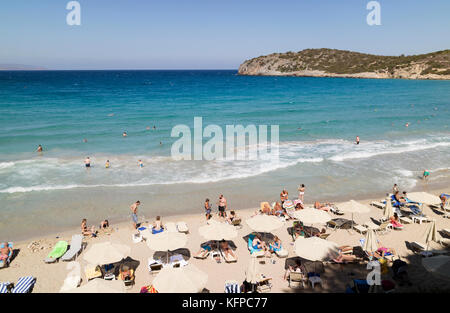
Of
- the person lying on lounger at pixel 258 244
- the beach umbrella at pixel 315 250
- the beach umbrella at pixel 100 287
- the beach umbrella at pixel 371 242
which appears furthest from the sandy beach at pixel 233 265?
the beach umbrella at pixel 100 287

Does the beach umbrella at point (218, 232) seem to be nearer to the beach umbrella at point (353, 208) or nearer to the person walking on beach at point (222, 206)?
the person walking on beach at point (222, 206)

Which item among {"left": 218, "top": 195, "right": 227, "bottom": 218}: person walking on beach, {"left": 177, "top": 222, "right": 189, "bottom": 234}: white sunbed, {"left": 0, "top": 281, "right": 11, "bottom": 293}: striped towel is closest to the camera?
{"left": 0, "top": 281, "right": 11, "bottom": 293}: striped towel

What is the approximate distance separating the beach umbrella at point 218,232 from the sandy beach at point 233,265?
0.98m

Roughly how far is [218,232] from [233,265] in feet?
4.22

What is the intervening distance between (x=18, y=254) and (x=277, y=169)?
51.6ft

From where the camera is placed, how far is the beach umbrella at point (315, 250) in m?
9.31

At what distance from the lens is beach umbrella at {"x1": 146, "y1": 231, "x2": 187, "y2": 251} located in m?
9.88

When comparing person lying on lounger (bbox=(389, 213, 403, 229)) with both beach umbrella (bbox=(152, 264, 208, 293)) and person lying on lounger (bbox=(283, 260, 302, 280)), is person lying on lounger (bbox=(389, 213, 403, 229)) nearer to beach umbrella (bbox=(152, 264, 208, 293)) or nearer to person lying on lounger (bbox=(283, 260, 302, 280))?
person lying on lounger (bbox=(283, 260, 302, 280))

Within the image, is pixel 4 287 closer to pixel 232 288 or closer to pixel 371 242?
pixel 232 288

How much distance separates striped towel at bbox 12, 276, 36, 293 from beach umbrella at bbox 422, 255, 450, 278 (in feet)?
39.3

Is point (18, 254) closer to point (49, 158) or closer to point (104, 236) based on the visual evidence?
point (104, 236)

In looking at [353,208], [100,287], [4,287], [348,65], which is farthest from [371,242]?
[348,65]

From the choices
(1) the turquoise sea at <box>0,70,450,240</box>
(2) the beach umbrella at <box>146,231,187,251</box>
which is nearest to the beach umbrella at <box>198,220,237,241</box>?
(2) the beach umbrella at <box>146,231,187,251</box>

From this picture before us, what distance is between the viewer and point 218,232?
10.8 m
